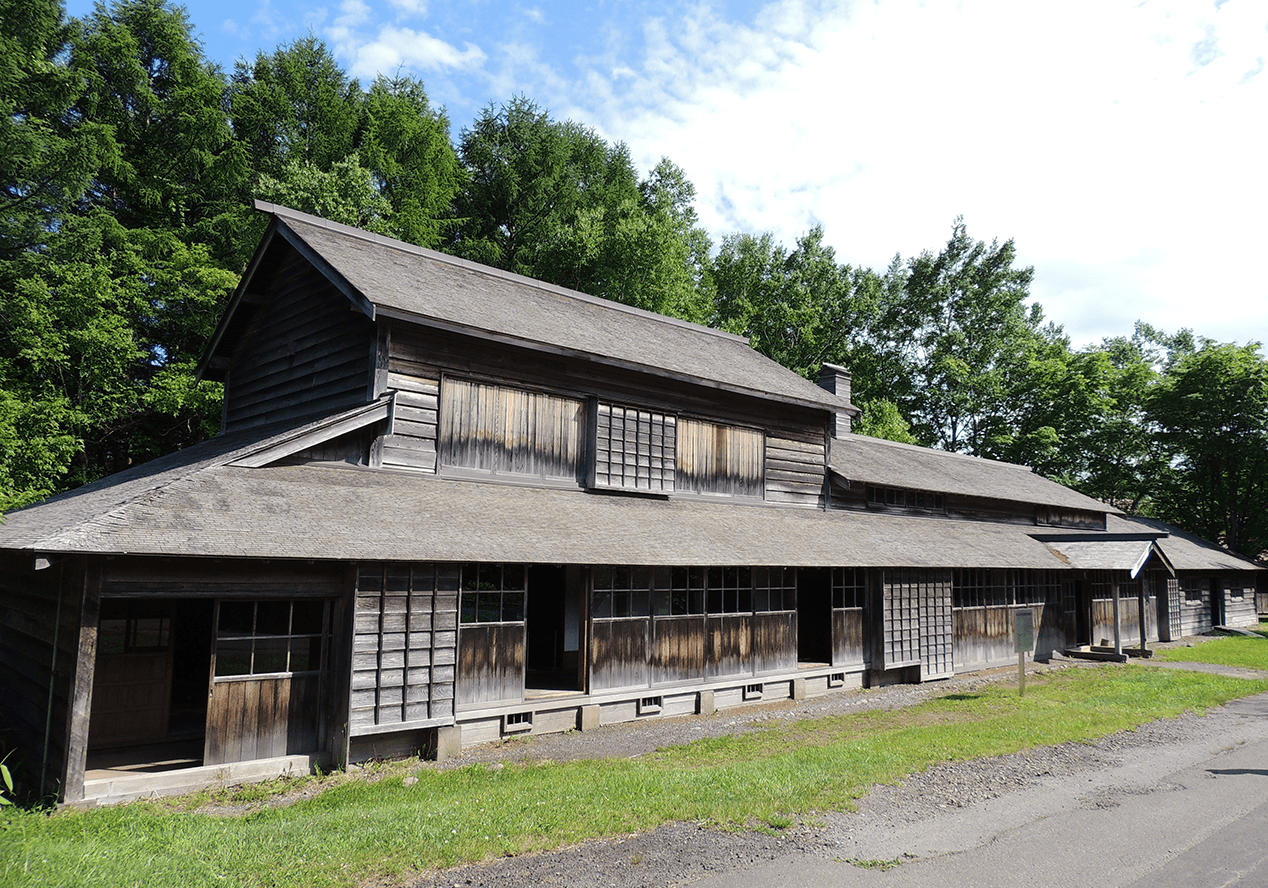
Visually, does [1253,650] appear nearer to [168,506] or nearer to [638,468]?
[638,468]

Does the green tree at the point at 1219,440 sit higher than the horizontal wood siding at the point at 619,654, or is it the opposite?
the green tree at the point at 1219,440

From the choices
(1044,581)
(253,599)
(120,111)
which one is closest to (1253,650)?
(1044,581)

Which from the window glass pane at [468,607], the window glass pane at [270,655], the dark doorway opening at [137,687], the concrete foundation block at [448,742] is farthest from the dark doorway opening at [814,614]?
the dark doorway opening at [137,687]

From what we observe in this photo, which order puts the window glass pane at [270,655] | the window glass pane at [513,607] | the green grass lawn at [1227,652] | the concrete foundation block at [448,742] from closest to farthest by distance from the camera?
1. the window glass pane at [270,655]
2. the concrete foundation block at [448,742]
3. the window glass pane at [513,607]
4. the green grass lawn at [1227,652]

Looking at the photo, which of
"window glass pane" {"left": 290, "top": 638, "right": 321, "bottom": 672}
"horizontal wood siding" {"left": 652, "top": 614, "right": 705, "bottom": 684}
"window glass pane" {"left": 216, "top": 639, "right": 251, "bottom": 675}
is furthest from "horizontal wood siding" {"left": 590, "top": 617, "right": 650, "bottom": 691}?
"window glass pane" {"left": 216, "top": 639, "right": 251, "bottom": 675}

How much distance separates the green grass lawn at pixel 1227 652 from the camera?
21.6 metres

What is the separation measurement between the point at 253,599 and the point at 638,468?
304 inches

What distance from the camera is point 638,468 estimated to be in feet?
49.5

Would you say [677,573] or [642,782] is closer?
[642,782]

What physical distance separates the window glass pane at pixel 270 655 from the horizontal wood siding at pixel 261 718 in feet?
0.46

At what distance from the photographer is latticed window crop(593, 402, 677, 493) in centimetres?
1459

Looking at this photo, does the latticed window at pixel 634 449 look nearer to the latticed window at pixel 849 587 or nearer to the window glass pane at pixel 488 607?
the window glass pane at pixel 488 607

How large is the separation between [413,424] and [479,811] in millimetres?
6517

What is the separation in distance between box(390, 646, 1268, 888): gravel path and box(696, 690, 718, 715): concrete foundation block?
0.24m
